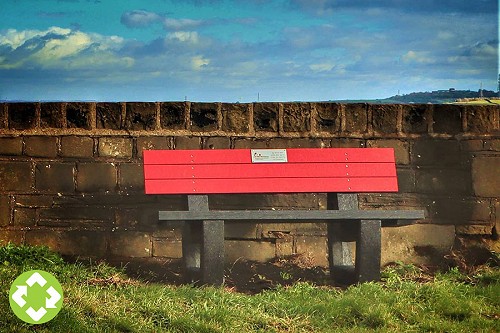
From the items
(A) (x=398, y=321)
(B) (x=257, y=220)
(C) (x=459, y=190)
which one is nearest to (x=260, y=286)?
(B) (x=257, y=220)

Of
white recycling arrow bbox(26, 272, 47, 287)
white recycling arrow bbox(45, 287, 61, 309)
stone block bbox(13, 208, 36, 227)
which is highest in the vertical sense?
stone block bbox(13, 208, 36, 227)

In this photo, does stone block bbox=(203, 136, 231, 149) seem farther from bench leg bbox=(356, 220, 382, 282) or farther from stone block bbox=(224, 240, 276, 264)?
bench leg bbox=(356, 220, 382, 282)

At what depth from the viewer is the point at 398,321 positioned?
6.07 m

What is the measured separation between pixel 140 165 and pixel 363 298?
89.1 inches

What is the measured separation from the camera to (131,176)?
25.0 feet

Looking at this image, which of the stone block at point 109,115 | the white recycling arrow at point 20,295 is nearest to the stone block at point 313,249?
the stone block at point 109,115

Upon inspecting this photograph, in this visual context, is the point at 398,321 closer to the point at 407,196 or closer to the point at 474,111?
the point at 407,196

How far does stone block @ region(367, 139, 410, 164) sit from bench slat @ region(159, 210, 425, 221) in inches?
32.5

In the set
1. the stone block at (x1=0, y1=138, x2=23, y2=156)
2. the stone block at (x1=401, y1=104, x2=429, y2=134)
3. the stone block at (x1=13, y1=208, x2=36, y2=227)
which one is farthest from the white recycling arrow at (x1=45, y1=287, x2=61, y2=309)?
the stone block at (x1=401, y1=104, x2=429, y2=134)

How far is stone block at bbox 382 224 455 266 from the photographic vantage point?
7828 mm

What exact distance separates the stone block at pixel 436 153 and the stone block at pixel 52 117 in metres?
2.91

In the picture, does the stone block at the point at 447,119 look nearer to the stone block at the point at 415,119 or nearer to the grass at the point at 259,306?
the stone block at the point at 415,119

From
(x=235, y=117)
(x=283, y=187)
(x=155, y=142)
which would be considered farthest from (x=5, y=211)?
(x=283, y=187)

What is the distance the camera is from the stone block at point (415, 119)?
7.74 m
